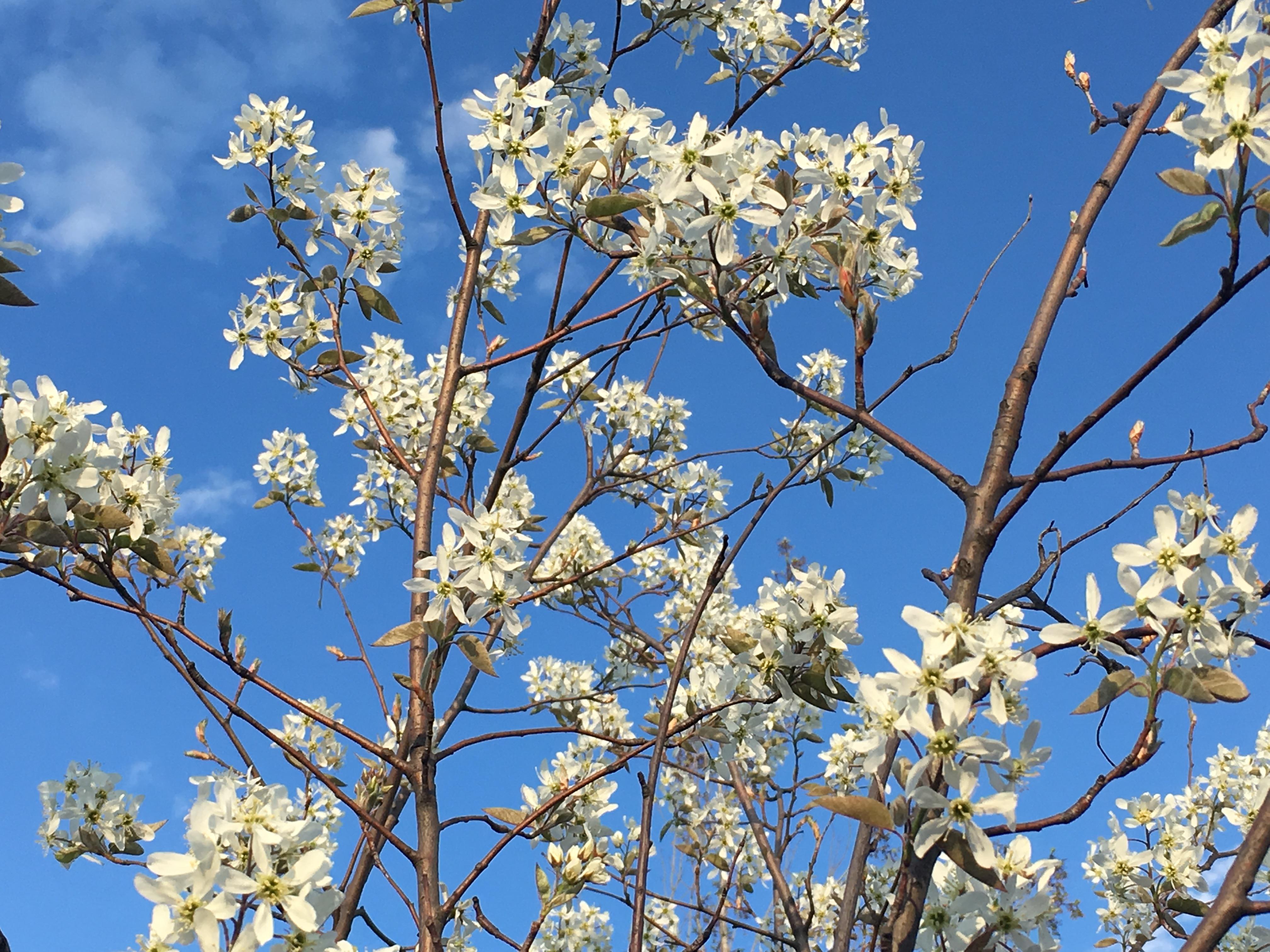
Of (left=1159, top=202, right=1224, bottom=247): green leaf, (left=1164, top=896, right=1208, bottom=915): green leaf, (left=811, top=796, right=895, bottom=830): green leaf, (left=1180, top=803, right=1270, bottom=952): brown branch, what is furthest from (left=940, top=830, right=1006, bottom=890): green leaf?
(left=1159, top=202, right=1224, bottom=247): green leaf

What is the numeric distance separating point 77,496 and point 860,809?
5.21 ft

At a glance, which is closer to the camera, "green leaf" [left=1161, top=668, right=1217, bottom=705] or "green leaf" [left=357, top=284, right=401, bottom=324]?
"green leaf" [left=1161, top=668, right=1217, bottom=705]

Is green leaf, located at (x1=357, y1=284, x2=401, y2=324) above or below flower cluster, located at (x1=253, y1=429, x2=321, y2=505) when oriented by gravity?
below

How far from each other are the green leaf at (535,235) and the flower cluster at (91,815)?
1.66m

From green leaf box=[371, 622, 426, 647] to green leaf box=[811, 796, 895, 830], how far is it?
873mm

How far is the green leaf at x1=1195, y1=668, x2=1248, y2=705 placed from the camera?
119 cm

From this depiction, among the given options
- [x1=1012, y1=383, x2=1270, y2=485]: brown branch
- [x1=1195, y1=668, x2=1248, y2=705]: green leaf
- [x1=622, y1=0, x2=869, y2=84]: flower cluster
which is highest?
[x1=622, y1=0, x2=869, y2=84]: flower cluster

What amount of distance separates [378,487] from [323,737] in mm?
1112

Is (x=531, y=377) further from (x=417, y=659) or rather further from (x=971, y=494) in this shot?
(x=971, y=494)

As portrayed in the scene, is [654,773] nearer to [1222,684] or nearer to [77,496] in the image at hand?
[1222,684]

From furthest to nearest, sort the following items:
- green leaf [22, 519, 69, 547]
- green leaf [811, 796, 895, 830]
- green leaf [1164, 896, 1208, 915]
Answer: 1. green leaf [22, 519, 69, 547]
2. green leaf [1164, 896, 1208, 915]
3. green leaf [811, 796, 895, 830]

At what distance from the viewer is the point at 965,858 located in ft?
3.92

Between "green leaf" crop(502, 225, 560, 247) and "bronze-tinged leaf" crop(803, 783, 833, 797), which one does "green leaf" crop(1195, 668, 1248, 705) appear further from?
"green leaf" crop(502, 225, 560, 247)

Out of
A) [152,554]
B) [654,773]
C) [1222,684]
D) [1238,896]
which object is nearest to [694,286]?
[654,773]
